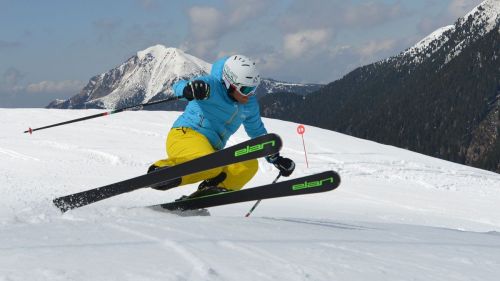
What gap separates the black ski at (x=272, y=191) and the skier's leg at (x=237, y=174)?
28cm

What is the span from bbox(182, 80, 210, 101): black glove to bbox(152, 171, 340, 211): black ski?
1.10 m

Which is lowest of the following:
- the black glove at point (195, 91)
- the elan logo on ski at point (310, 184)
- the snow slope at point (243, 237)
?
the snow slope at point (243, 237)

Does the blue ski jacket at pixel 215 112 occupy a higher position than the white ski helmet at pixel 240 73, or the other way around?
the white ski helmet at pixel 240 73

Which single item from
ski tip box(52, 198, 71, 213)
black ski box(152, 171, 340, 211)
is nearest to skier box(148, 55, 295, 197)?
black ski box(152, 171, 340, 211)

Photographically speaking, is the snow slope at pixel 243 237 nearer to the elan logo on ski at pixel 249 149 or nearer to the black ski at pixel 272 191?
the black ski at pixel 272 191

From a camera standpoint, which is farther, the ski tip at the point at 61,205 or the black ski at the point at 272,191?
the ski tip at the point at 61,205

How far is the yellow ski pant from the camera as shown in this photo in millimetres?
5426

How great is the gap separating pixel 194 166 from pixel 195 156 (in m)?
0.27

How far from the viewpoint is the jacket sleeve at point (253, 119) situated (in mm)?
5996

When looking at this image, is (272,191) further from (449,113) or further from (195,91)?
(449,113)

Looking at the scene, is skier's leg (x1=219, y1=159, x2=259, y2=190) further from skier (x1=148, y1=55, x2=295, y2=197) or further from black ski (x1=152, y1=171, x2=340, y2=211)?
black ski (x1=152, y1=171, x2=340, y2=211)

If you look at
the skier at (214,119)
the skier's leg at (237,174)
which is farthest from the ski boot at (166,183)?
the skier's leg at (237,174)

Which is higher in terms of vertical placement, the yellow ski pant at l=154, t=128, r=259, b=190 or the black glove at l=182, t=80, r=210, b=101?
the black glove at l=182, t=80, r=210, b=101

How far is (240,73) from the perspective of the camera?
5371 mm
